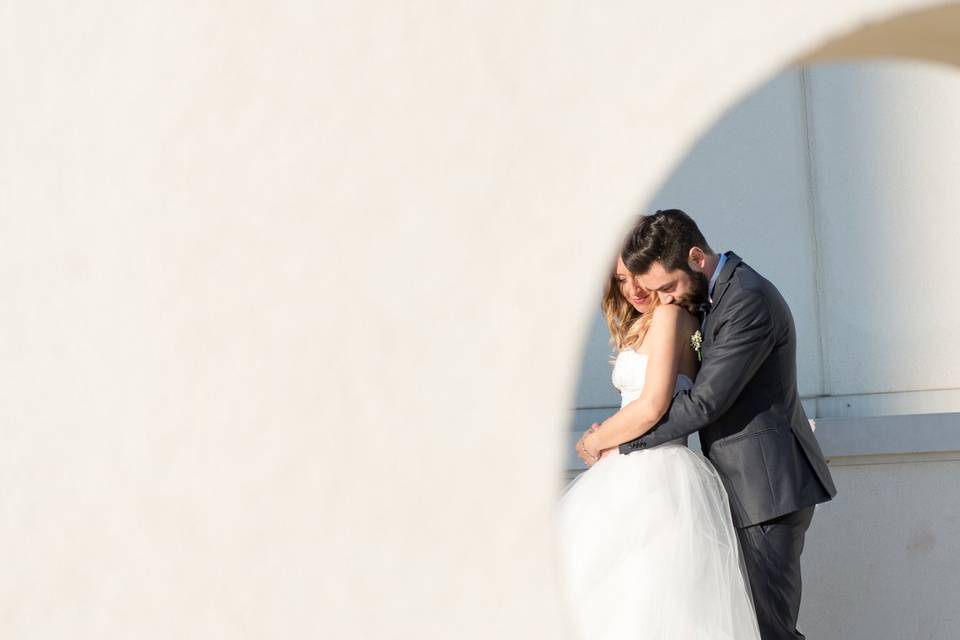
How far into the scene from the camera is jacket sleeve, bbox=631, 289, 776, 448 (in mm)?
3480

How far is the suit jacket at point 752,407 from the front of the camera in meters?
3.50

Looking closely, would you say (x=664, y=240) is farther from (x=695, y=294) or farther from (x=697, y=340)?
(x=697, y=340)

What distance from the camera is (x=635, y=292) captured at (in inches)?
159

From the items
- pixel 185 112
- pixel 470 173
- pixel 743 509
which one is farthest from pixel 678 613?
pixel 185 112

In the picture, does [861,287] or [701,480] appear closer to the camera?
[701,480]

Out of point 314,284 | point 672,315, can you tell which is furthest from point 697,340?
point 314,284

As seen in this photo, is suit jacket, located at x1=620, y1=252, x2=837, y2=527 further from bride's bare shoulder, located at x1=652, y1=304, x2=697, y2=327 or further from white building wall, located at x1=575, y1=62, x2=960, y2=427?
white building wall, located at x1=575, y1=62, x2=960, y2=427

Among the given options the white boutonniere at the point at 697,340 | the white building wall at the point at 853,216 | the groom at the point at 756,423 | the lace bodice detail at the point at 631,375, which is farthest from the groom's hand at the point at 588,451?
the white building wall at the point at 853,216

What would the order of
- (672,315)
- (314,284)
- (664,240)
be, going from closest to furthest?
(314,284), (664,240), (672,315)

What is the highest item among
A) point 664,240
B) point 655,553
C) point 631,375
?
point 664,240

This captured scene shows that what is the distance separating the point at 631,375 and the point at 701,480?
1.54 feet

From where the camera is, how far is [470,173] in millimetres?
2258

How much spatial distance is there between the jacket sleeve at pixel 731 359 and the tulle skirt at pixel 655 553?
28 centimetres

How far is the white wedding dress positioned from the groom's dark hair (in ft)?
1.93
